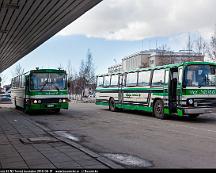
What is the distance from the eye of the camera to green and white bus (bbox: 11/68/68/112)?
21141 millimetres

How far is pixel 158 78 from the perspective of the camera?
18531mm

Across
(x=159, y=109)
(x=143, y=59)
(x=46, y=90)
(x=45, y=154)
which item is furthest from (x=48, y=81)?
(x=143, y=59)

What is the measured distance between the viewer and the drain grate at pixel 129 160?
7.17m

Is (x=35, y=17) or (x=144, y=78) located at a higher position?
(x=35, y=17)

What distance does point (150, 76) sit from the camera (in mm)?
19562

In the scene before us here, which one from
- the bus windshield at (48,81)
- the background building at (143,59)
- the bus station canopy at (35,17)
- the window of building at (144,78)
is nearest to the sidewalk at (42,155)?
the bus station canopy at (35,17)

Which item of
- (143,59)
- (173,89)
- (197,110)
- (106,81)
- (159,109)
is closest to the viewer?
(197,110)

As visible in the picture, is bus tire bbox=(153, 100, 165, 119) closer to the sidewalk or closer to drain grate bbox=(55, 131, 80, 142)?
drain grate bbox=(55, 131, 80, 142)

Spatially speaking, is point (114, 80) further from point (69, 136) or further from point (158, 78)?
point (69, 136)

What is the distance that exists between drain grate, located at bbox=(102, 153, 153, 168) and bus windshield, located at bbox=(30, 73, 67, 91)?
13.6m

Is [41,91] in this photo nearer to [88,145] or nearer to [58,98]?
[58,98]

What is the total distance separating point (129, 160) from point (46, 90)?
14.4 metres

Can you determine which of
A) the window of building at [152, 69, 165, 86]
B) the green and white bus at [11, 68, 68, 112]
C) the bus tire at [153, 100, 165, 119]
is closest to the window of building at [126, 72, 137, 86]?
the window of building at [152, 69, 165, 86]

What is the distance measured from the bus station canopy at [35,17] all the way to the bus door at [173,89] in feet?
18.6
